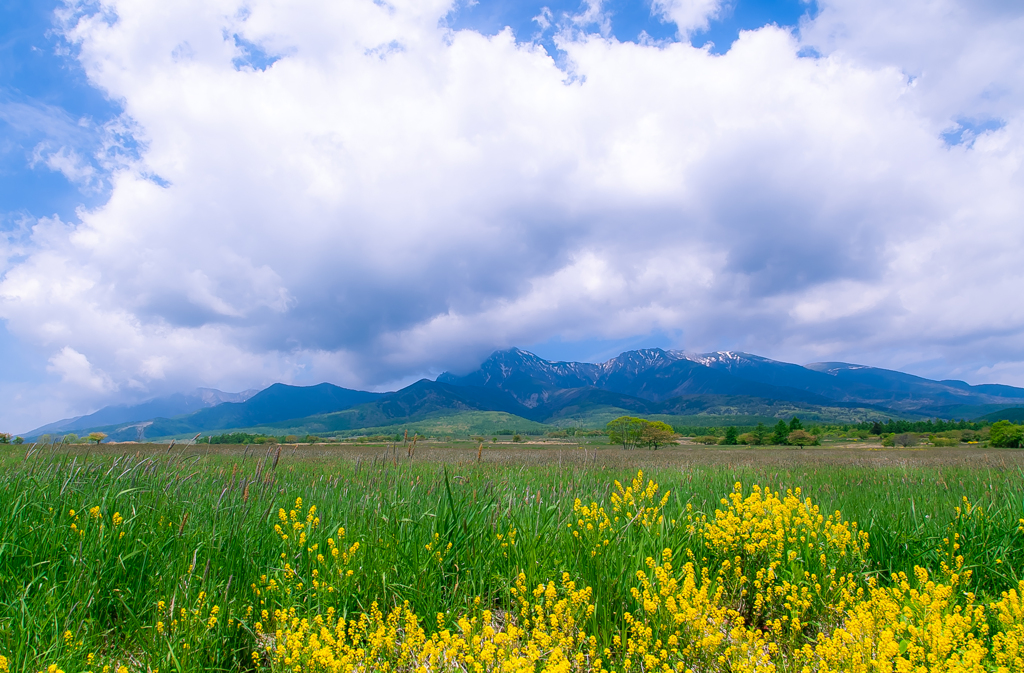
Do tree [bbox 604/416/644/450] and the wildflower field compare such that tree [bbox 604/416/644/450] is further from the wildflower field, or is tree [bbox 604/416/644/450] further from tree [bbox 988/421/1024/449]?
the wildflower field

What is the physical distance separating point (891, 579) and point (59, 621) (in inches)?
302

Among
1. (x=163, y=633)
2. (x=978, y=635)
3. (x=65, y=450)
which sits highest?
(x=65, y=450)

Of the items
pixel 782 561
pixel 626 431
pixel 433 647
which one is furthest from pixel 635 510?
pixel 626 431

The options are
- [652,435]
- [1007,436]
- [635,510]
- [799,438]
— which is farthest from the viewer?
[799,438]

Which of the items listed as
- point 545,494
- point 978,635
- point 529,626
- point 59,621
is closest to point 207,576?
point 59,621

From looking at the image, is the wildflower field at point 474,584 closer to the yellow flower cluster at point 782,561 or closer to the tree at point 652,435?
the yellow flower cluster at point 782,561

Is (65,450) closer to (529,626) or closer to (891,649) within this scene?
(529,626)

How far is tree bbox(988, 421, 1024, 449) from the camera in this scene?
5707cm

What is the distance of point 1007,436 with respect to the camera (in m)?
59.0

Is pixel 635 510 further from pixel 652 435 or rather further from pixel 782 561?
pixel 652 435

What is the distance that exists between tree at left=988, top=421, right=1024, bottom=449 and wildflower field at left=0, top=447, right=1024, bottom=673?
7526 cm

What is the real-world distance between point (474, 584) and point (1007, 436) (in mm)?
84023

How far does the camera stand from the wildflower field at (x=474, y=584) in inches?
126

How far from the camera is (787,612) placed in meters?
4.44
